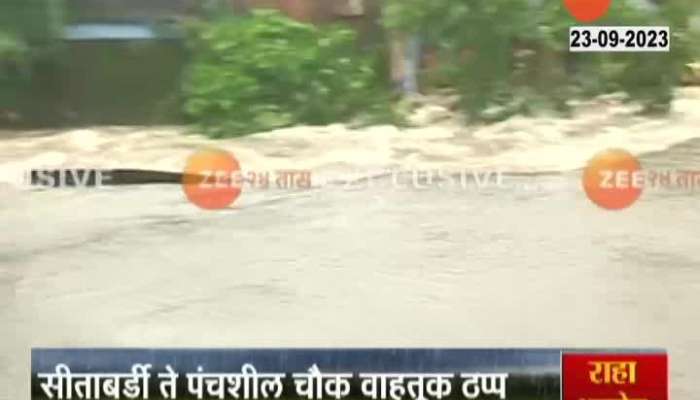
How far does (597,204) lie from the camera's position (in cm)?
109

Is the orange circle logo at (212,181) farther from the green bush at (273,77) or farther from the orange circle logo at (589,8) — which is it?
the orange circle logo at (589,8)

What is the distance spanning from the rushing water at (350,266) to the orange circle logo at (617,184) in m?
0.01

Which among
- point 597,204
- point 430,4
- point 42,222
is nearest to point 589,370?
point 597,204

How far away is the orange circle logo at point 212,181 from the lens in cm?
109

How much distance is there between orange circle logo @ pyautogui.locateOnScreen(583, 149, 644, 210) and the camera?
1.09 meters

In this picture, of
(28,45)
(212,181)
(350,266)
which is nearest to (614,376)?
(350,266)

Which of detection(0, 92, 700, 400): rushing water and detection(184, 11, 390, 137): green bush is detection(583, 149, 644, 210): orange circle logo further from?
detection(184, 11, 390, 137): green bush

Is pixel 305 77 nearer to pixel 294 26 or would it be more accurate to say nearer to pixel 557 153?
pixel 294 26

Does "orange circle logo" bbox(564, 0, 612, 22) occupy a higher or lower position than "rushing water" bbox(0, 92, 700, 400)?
higher

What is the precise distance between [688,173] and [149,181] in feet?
2.32

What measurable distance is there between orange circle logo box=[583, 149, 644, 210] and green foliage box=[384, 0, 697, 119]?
0.30 ft

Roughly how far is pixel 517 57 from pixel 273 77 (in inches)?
12.9

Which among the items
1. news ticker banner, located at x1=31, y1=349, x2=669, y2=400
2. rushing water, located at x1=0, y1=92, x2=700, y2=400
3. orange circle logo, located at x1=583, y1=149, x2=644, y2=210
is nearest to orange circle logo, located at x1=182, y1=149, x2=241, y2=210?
rushing water, located at x1=0, y1=92, x2=700, y2=400

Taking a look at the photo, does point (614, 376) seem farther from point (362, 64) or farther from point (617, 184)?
point (362, 64)
